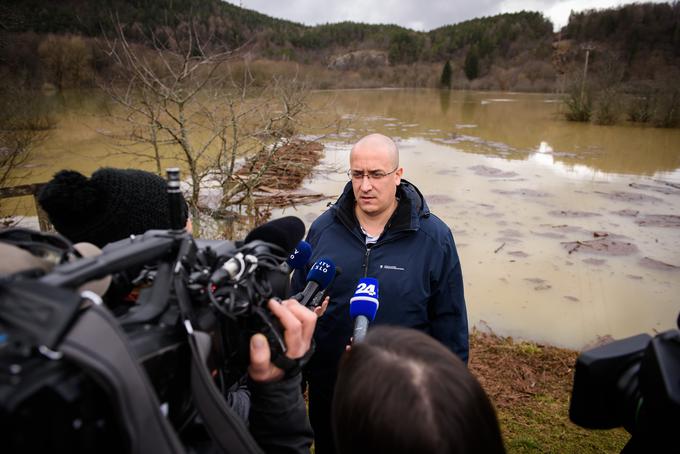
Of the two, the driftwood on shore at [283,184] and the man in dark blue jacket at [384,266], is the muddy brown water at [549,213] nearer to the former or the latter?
the driftwood on shore at [283,184]

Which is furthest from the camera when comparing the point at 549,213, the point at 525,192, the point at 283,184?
the point at 283,184

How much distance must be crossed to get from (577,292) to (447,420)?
667 centimetres

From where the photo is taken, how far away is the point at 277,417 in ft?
4.15

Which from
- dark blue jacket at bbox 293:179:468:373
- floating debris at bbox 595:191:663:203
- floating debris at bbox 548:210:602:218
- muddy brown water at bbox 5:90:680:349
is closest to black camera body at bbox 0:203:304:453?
dark blue jacket at bbox 293:179:468:373

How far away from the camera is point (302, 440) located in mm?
1293

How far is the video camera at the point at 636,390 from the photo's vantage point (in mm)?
915

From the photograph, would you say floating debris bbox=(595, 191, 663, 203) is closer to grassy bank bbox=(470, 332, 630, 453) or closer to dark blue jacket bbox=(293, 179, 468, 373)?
grassy bank bbox=(470, 332, 630, 453)

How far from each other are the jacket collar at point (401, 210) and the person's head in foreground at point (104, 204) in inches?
45.6

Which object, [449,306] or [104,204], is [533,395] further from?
[104,204]

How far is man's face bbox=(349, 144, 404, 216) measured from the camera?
2.54 m

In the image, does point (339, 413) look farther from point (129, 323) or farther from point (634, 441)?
point (634, 441)

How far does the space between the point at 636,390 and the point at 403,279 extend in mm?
1319

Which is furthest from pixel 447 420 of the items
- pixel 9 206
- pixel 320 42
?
pixel 320 42

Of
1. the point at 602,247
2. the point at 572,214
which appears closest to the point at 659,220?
the point at 572,214
